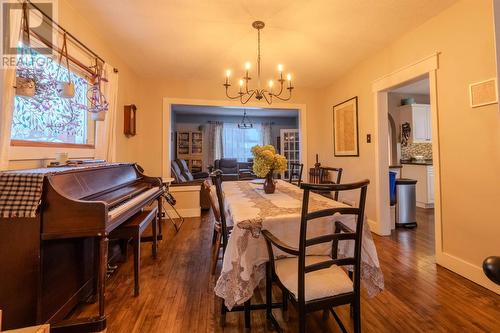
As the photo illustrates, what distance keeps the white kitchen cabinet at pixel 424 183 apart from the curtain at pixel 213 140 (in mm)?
5594

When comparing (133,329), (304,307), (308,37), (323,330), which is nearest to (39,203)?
(133,329)

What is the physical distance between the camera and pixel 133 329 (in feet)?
4.88

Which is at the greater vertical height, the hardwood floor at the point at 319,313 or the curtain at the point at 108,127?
the curtain at the point at 108,127

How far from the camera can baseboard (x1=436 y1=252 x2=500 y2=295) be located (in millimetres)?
1909

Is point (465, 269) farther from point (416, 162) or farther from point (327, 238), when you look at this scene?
point (416, 162)

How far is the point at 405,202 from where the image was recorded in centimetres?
351

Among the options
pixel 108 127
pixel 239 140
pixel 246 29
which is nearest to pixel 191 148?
pixel 239 140

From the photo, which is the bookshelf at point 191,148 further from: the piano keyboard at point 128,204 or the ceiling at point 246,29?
the piano keyboard at point 128,204

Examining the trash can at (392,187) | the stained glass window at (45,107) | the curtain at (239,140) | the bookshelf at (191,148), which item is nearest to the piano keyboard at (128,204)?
the stained glass window at (45,107)

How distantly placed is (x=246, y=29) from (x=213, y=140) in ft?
19.0

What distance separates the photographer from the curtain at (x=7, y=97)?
1.39 metres

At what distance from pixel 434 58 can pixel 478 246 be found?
1792mm

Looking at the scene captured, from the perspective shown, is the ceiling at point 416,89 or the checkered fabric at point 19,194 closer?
the checkered fabric at point 19,194

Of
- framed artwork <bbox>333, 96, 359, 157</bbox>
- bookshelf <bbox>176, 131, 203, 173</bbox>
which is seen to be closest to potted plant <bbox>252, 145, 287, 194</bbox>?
framed artwork <bbox>333, 96, 359, 157</bbox>
